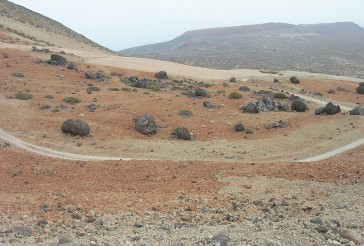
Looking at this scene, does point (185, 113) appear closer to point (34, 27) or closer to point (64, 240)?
point (64, 240)

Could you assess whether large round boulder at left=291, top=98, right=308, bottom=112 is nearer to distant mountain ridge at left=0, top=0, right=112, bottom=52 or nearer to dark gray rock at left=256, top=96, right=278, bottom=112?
dark gray rock at left=256, top=96, right=278, bottom=112

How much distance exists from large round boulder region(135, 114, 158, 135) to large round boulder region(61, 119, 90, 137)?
4.41 metres

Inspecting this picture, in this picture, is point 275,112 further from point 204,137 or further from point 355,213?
point 355,213

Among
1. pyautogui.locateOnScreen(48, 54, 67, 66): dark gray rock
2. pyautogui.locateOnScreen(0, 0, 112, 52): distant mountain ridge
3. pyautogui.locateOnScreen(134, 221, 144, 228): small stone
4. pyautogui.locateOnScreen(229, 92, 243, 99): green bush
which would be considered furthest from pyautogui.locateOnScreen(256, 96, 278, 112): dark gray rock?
pyautogui.locateOnScreen(0, 0, 112, 52): distant mountain ridge

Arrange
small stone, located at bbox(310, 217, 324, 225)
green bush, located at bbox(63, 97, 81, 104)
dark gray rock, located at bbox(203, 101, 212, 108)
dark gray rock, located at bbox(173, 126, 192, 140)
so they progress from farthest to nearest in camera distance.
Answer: dark gray rock, located at bbox(203, 101, 212, 108), green bush, located at bbox(63, 97, 81, 104), dark gray rock, located at bbox(173, 126, 192, 140), small stone, located at bbox(310, 217, 324, 225)

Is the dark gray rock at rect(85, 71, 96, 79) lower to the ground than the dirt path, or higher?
higher

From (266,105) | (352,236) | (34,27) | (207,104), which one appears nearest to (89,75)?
(207,104)

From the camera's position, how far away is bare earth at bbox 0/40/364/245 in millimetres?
14094

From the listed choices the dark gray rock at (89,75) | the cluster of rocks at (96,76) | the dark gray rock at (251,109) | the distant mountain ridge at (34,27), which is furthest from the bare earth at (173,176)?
the distant mountain ridge at (34,27)

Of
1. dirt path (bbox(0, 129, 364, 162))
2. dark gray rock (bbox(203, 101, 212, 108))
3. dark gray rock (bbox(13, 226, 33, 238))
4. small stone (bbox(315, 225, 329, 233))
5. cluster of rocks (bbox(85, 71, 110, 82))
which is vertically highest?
cluster of rocks (bbox(85, 71, 110, 82))

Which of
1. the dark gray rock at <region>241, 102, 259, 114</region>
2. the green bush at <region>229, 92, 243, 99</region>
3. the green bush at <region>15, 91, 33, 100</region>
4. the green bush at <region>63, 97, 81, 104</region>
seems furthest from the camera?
the green bush at <region>229, 92, 243, 99</region>

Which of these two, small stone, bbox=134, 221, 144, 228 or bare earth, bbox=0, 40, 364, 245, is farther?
small stone, bbox=134, 221, 144, 228

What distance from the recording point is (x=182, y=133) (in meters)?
33.5

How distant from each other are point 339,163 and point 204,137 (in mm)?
12386
